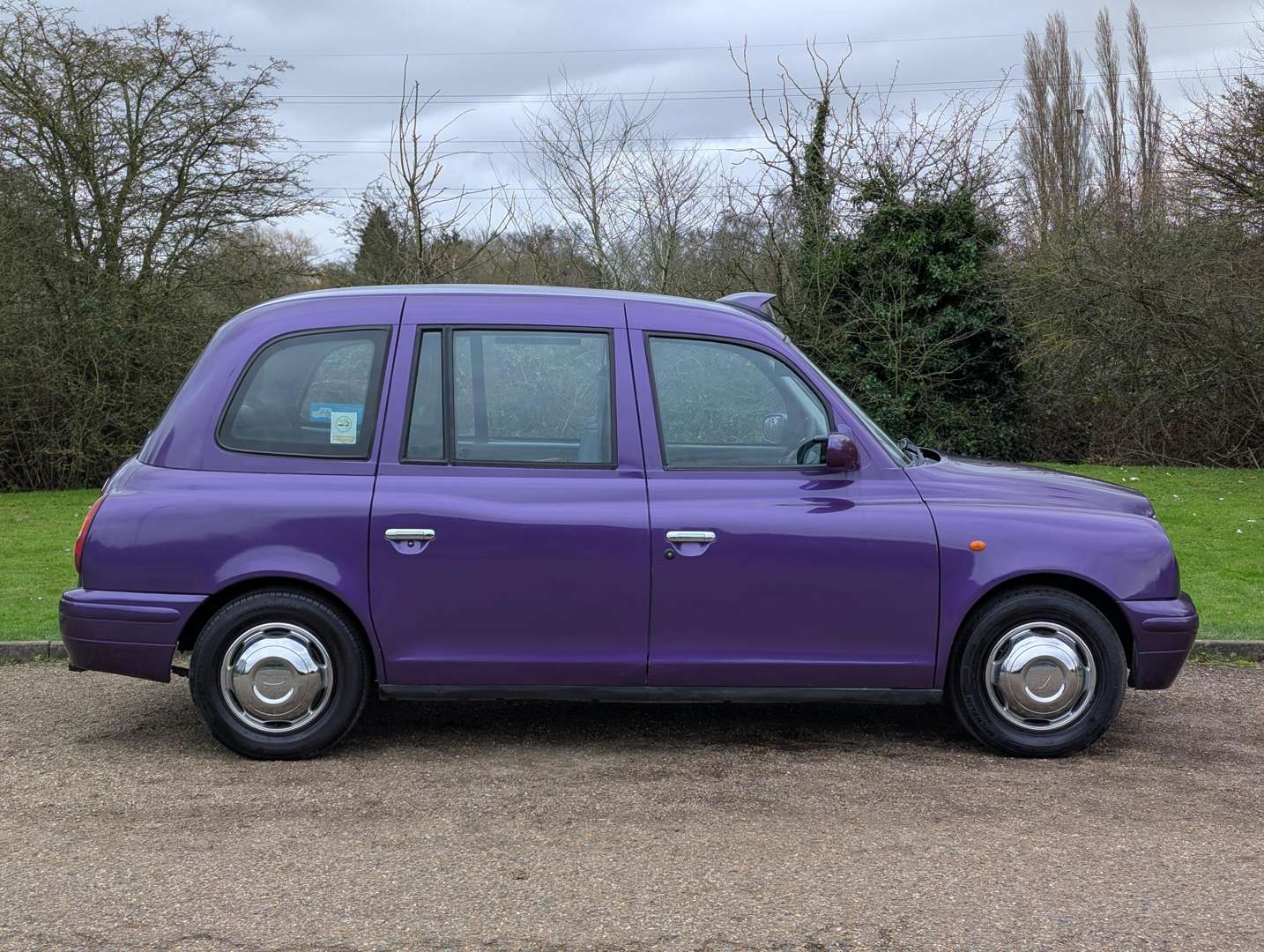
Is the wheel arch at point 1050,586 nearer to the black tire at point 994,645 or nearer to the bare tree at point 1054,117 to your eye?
the black tire at point 994,645

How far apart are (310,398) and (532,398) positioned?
3.04 feet

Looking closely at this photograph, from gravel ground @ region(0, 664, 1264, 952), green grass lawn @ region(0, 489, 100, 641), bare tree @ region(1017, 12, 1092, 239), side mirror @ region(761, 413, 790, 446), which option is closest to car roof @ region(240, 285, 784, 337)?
side mirror @ region(761, 413, 790, 446)

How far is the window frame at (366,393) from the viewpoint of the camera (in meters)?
5.20

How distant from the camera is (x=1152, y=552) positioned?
5.20 meters

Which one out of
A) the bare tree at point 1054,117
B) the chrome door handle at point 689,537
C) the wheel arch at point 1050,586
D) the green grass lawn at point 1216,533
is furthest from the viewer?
the bare tree at point 1054,117

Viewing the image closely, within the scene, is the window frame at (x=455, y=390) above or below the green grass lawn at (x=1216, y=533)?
above

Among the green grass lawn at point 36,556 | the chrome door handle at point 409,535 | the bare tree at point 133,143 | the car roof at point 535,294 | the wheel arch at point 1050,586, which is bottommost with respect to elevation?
the green grass lawn at point 36,556

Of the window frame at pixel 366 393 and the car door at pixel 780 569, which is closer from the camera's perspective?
the car door at pixel 780 569

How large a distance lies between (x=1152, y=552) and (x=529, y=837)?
2.82 m

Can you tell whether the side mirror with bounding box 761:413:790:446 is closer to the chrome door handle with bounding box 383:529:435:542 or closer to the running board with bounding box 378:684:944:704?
the running board with bounding box 378:684:944:704

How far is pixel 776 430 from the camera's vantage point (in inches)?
209

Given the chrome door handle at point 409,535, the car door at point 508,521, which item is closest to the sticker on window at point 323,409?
the car door at point 508,521

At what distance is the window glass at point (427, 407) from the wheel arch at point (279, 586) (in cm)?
66

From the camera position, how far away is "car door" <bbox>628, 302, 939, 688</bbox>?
199 inches
